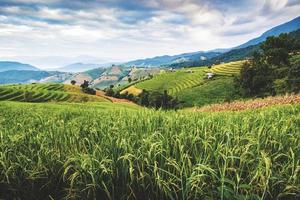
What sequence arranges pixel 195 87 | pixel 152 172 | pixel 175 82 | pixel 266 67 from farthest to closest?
pixel 175 82 < pixel 195 87 < pixel 266 67 < pixel 152 172

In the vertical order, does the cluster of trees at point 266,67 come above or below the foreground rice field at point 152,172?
below

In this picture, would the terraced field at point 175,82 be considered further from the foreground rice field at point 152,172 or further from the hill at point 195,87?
the foreground rice field at point 152,172

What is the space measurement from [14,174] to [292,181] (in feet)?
13.4

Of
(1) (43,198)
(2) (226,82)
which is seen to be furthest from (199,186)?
(2) (226,82)

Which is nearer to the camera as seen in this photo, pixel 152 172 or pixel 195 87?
pixel 152 172

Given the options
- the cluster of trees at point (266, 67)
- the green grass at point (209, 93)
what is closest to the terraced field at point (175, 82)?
the green grass at point (209, 93)

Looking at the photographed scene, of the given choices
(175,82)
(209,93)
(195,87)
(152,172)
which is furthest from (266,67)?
(175,82)

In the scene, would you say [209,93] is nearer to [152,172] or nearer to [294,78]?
[294,78]

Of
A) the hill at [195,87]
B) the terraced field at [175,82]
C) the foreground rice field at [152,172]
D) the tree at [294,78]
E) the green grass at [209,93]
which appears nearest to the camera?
the foreground rice field at [152,172]

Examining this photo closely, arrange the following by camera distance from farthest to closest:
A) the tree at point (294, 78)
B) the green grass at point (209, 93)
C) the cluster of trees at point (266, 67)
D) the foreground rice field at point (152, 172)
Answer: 1. the green grass at point (209, 93)
2. the cluster of trees at point (266, 67)
3. the tree at point (294, 78)
4. the foreground rice field at point (152, 172)

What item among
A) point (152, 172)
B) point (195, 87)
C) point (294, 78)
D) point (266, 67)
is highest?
point (152, 172)

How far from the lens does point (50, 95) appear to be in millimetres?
101438

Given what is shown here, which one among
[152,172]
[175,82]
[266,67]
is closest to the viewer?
[152,172]

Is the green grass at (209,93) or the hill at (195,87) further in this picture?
the hill at (195,87)
